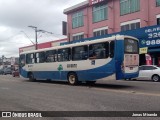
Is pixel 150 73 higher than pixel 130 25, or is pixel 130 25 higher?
pixel 130 25

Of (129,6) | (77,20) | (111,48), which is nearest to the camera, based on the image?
(111,48)

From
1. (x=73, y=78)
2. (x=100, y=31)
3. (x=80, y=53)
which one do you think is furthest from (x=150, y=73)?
(x=100, y=31)

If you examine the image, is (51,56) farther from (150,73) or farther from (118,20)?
(118,20)

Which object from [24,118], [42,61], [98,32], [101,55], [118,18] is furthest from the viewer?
[98,32]

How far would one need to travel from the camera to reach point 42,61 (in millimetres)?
24047

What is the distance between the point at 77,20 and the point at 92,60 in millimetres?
27820

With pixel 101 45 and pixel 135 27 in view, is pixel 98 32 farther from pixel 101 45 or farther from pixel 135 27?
pixel 101 45

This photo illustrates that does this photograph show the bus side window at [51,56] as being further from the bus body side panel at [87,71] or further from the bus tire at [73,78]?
the bus tire at [73,78]

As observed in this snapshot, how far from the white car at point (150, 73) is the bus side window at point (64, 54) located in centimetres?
803

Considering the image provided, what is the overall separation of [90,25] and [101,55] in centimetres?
2553

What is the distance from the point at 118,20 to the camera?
38188mm

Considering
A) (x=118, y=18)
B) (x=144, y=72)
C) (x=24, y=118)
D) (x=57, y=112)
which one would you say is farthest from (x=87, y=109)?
(x=118, y=18)

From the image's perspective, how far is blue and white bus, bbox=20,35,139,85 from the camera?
17.1m

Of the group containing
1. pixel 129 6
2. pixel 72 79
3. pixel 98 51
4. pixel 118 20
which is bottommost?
pixel 72 79
